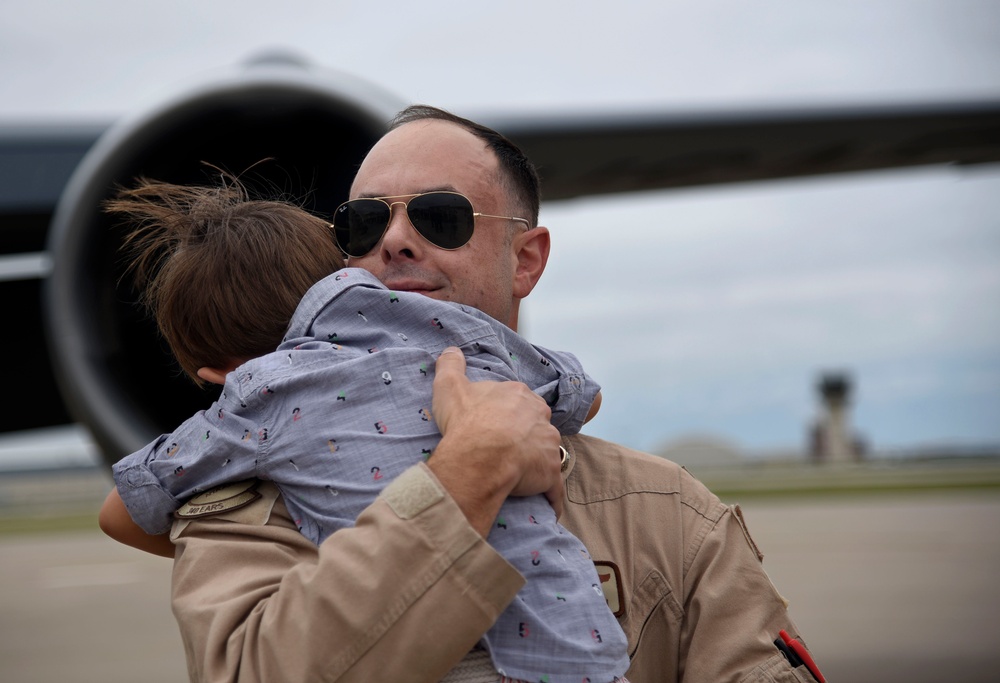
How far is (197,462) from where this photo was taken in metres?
1.05

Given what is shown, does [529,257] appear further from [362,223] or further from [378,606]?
[378,606]

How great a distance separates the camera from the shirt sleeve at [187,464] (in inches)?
41.2

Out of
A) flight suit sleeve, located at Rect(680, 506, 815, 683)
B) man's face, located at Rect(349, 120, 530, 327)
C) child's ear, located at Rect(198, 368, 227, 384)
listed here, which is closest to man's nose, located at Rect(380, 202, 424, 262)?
man's face, located at Rect(349, 120, 530, 327)

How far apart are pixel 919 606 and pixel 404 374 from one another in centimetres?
515

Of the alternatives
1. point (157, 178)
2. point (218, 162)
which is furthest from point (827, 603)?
point (157, 178)

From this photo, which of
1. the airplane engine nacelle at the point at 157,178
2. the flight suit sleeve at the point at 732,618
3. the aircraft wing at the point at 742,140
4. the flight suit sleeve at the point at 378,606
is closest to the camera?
the flight suit sleeve at the point at 378,606

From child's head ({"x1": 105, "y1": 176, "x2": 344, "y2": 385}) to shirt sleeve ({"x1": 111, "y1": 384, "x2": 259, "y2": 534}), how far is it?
14cm

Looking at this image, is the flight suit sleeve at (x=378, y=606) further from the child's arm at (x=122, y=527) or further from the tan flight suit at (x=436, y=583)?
the child's arm at (x=122, y=527)

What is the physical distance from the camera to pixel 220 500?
42.3 inches

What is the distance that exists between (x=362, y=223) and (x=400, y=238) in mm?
67

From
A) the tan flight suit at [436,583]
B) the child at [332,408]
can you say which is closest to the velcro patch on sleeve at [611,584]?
the tan flight suit at [436,583]

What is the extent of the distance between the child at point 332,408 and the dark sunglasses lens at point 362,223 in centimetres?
7

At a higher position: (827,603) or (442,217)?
(442,217)

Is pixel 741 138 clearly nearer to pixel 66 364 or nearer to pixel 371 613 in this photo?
pixel 66 364
